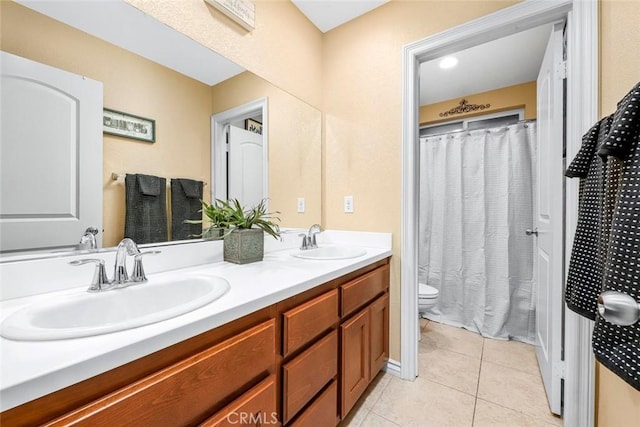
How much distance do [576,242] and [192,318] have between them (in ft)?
4.12

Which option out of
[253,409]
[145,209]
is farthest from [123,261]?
[253,409]

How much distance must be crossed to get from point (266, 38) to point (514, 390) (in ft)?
8.29

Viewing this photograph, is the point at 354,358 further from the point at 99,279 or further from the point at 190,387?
the point at 99,279

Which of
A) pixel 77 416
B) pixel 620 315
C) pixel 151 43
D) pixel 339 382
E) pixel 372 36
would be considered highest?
pixel 372 36

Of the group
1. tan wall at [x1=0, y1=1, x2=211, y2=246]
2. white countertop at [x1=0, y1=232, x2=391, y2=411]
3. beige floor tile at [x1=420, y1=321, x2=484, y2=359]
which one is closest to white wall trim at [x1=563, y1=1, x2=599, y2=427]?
beige floor tile at [x1=420, y1=321, x2=484, y2=359]

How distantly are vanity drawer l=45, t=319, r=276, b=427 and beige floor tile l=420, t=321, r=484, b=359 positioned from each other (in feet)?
5.52

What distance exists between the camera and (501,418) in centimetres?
136

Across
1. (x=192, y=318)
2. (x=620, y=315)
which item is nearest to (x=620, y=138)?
(x=620, y=315)

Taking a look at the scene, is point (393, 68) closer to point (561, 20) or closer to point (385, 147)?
point (385, 147)

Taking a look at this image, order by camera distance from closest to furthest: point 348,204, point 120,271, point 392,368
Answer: point 120,271
point 392,368
point 348,204

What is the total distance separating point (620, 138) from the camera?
61 centimetres

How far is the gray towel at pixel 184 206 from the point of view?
1.19 metres

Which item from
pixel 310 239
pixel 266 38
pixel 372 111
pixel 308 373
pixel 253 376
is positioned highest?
pixel 266 38

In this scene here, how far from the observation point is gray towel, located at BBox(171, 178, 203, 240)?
3.90 feet
